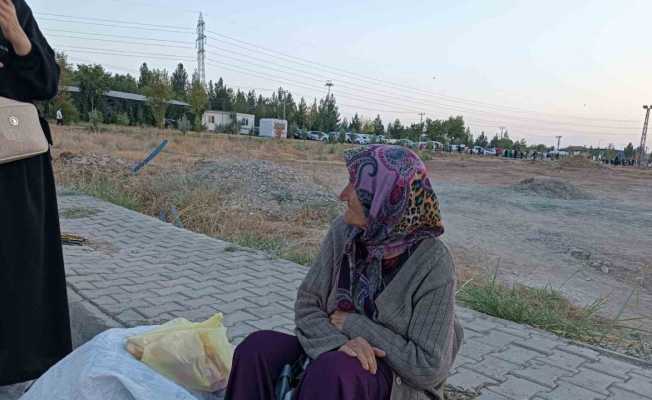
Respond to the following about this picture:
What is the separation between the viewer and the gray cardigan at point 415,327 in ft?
5.45

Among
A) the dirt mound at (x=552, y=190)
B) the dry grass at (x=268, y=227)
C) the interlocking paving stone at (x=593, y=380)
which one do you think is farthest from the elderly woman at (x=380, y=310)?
the dirt mound at (x=552, y=190)

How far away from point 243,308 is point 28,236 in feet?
5.79

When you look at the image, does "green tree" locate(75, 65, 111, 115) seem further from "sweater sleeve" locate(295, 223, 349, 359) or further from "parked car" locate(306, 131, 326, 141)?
"sweater sleeve" locate(295, 223, 349, 359)

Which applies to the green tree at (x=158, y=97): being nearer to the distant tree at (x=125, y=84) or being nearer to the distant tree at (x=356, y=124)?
the distant tree at (x=125, y=84)

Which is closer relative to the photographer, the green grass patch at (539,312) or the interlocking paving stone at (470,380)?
the interlocking paving stone at (470,380)

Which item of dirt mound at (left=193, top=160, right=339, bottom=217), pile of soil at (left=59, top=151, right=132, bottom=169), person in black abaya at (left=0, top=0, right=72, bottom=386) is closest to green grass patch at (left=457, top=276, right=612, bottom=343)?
person in black abaya at (left=0, top=0, right=72, bottom=386)

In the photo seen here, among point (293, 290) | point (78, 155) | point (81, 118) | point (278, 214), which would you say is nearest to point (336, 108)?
point (81, 118)

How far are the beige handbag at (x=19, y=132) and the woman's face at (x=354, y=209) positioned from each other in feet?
4.35

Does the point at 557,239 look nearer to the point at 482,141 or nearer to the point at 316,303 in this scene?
the point at 316,303

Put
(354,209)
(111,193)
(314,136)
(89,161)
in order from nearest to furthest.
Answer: (354,209), (111,193), (89,161), (314,136)

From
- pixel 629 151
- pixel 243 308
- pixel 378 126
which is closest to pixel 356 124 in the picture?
pixel 378 126

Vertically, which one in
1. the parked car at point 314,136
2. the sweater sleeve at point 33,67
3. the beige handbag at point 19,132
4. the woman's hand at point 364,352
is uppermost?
the sweater sleeve at point 33,67

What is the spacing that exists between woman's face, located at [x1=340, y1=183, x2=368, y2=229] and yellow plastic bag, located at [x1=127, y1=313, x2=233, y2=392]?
2.77ft

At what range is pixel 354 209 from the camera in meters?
1.76
